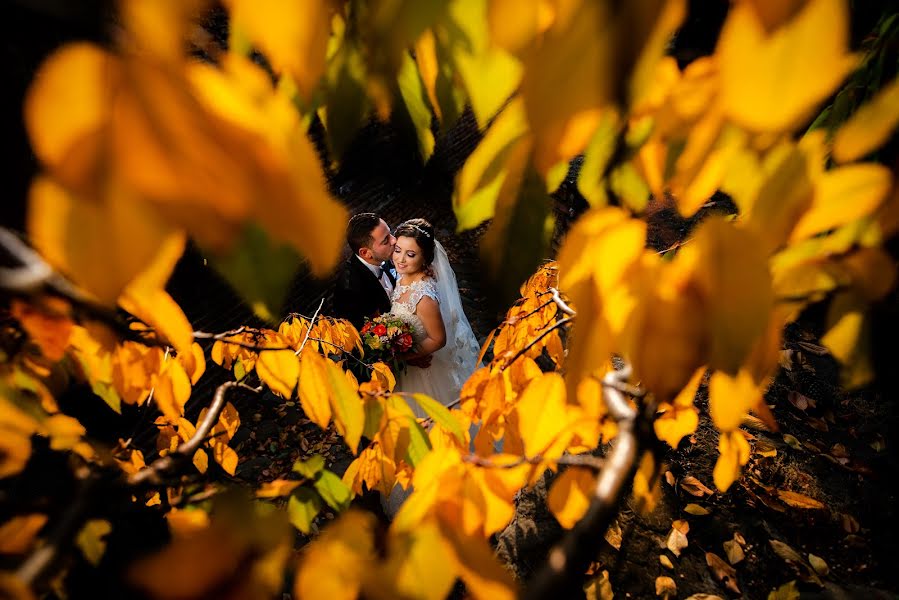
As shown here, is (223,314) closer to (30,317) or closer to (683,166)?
(30,317)

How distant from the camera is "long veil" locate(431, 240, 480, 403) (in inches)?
107

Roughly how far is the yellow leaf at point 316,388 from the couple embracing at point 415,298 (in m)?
1.35

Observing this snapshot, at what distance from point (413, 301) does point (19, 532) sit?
1.86 m

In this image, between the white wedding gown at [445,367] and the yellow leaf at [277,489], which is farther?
the white wedding gown at [445,367]

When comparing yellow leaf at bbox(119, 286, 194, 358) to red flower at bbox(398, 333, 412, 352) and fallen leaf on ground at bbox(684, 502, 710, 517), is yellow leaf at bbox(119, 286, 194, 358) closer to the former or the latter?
red flower at bbox(398, 333, 412, 352)

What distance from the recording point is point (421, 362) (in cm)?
258

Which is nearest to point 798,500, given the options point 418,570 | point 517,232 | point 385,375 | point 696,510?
point 696,510

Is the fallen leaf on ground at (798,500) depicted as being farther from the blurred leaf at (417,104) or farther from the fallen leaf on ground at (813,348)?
the blurred leaf at (417,104)

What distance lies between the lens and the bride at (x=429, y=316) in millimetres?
2359

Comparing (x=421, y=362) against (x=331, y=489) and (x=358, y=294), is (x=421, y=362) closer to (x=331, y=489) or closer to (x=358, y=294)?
(x=358, y=294)

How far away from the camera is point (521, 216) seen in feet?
1.26

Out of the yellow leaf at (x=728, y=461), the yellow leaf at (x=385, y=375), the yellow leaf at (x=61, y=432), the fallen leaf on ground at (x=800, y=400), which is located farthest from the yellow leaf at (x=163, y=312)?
the fallen leaf on ground at (x=800, y=400)

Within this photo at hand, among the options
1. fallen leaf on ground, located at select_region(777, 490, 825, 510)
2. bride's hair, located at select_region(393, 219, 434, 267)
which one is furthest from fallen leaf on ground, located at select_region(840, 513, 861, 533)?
bride's hair, located at select_region(393, 219, 434, 267)

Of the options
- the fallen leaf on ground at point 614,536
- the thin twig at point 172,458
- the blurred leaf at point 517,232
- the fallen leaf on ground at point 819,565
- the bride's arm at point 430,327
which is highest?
the blurred leaf at point 517,232
